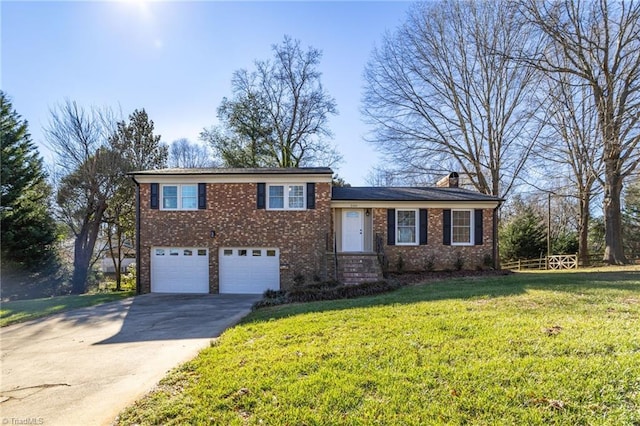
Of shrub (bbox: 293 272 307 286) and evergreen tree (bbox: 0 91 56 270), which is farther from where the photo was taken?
evergreen tree (bbox: 0 91 56 270)

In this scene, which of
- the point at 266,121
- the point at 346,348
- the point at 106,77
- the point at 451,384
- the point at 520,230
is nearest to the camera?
the point at 451,384

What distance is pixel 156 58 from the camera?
11.2 metres

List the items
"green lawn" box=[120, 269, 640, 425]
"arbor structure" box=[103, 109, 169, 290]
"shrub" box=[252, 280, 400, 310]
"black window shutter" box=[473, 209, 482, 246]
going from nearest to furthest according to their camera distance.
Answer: "green lawn" box=[120, 269, 640, 425] → "shrub" box=[252, 280, 400, 310] → "black window shutter" box=[473, 209, 482, 246] → "arbor structure" box=[103, 109, 169, 290]

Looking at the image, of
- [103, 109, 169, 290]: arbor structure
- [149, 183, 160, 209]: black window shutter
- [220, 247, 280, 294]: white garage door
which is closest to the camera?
[220, 247, 280, 294]: white garage door

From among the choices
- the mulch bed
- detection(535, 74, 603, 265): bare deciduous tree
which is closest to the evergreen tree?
the mulch bed

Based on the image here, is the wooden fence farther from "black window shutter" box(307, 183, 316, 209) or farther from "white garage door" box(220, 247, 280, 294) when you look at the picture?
"white garage door" box(220, 247, 280, 294)

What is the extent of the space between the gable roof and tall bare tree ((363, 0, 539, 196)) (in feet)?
23.0

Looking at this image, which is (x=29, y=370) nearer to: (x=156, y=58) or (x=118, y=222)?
(x=156, y=58)

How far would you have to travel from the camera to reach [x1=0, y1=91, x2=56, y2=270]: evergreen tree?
17547 millimetres

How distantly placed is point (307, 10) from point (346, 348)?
11014 millimetres

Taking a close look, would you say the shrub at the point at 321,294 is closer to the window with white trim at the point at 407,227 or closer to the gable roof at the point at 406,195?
the window with white trim at the point at 407,227

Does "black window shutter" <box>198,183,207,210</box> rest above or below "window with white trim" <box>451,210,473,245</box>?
above

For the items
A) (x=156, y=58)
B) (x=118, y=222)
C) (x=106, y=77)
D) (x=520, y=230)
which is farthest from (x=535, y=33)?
(x=118, y=222)

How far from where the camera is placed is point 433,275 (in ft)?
45.8
